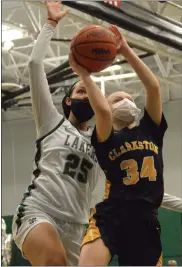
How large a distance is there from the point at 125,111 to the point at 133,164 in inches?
14.9

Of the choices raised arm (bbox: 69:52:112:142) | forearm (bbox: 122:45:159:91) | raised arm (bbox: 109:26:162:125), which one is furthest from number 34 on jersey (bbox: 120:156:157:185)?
forearm (bbox: 122:45:159:91)

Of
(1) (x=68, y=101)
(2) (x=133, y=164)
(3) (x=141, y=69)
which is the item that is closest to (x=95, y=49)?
(3) (x=141, y=69)

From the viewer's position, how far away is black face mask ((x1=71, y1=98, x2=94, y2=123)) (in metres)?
3.76

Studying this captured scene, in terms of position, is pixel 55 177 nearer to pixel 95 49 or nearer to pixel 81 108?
pixel 81 108

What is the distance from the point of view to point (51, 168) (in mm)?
3598

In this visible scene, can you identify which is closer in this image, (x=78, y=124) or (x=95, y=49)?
(x=95, y=49)

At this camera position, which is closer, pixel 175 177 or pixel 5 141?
pixel 175 177

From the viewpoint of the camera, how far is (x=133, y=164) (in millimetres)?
3219

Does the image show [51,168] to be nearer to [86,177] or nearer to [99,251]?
[86,177]

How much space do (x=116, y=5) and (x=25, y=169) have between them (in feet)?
37.6

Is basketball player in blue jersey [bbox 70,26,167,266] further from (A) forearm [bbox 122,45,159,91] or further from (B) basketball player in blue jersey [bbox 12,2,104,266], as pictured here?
(B) basketball player in blue jersey [bbox 12,2,104,266]

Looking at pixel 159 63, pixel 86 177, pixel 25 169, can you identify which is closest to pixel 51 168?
Result: pixel 86 177

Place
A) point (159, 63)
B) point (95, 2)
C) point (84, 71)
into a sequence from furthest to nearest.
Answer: point (159, 63) < point (95, 2) < point (84, 71)

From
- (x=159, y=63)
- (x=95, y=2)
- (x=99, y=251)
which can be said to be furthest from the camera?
(x=159, y=63)
